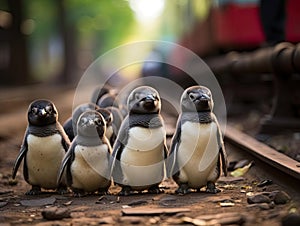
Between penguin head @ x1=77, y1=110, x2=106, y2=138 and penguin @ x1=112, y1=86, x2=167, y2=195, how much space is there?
142mm

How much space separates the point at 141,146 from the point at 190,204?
612 millimetres

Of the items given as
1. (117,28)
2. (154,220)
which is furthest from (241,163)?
(117,28)

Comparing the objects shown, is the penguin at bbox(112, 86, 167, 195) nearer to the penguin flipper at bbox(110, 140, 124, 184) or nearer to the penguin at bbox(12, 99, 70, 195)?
the penguin flipper at bbox(110, 140, 124, 184)

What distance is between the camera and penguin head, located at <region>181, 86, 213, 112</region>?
4172 mm

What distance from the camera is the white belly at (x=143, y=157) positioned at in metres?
4.25

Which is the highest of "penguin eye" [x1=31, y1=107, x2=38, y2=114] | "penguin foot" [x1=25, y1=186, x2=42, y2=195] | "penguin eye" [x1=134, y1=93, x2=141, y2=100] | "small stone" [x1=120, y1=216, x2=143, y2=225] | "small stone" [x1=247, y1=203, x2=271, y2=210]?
"penguin eye" [x1=134, y1=93, x2=141, y2=100]

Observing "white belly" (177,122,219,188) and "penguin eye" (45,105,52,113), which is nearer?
"white belly" (177,122,219,188)

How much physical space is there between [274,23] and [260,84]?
162 centimetres

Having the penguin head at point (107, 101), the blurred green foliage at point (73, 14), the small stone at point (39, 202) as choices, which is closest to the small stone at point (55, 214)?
the small stone at point (39, 202)

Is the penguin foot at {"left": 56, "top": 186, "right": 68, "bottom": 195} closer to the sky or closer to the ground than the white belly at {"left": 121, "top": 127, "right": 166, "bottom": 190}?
closer to the ground

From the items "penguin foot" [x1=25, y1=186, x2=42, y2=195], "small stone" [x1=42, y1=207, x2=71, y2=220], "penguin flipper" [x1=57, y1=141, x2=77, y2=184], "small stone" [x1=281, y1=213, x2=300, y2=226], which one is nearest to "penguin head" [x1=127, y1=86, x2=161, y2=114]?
"penguin flipper" [x1=57, y1=141, x2=77, y2=184]

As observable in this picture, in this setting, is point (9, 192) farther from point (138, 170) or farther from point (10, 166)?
point (10, 166)

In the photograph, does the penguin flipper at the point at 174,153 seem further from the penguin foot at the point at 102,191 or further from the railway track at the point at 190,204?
the penguin foot at the point at 102,191

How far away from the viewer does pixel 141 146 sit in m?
4.25
